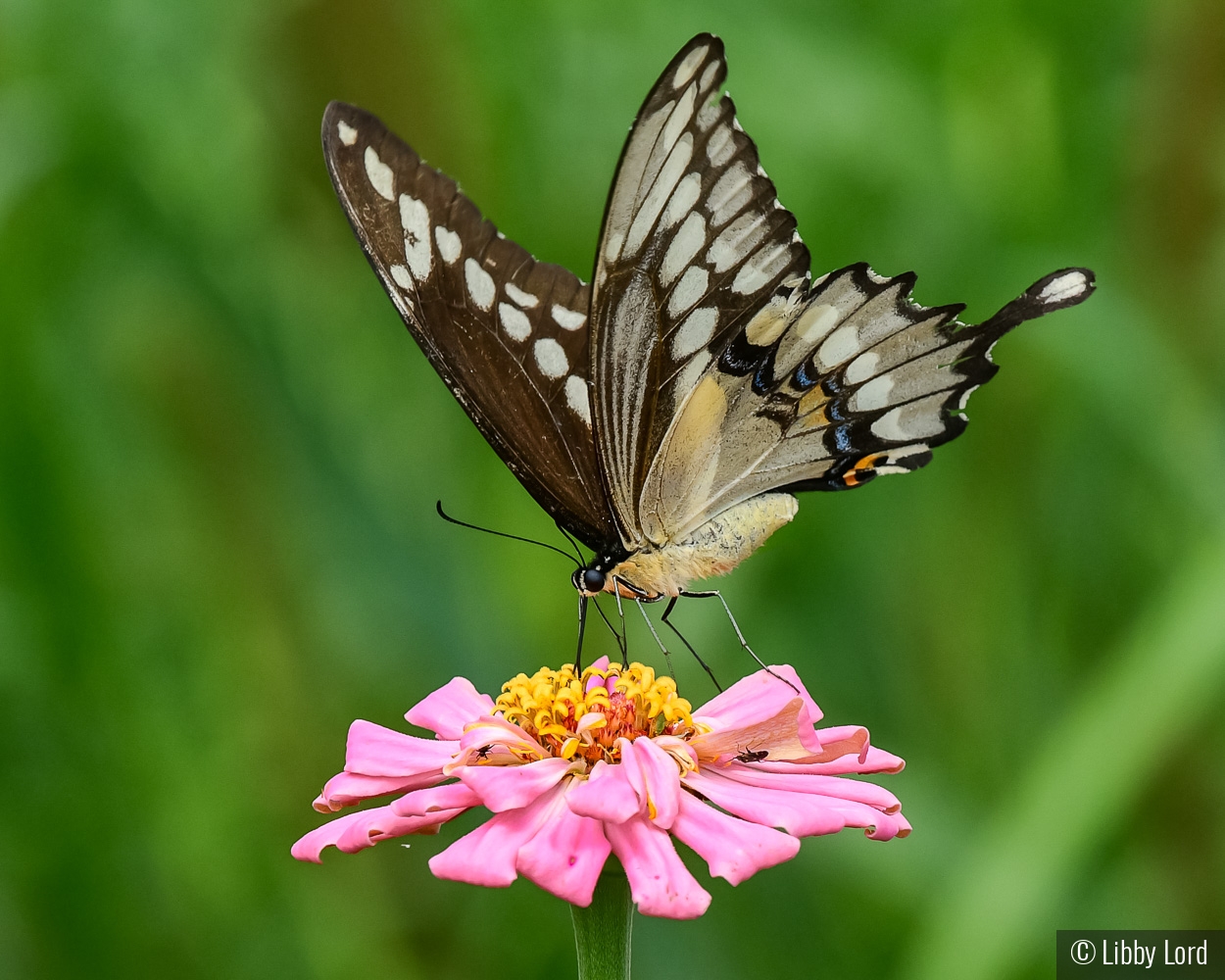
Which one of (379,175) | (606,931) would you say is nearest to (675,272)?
(379,175)

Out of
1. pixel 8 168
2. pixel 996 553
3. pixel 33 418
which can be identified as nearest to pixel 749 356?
pixel 996 553

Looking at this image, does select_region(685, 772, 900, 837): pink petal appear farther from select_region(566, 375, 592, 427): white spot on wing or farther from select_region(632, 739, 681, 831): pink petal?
select_region(566, 375, 592, 427): white spot on wing

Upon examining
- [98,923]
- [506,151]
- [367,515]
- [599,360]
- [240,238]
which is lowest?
[98,923]

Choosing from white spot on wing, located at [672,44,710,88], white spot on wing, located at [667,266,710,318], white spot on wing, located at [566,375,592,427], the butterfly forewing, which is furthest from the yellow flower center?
white spot on wing, located at [672,44,710,88]

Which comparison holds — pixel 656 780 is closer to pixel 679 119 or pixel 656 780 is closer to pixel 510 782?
pixel 510 782

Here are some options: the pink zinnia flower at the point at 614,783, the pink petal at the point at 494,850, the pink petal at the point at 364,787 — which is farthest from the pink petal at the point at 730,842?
the pink petal at the point at 364,787

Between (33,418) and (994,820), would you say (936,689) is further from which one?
(33,418)

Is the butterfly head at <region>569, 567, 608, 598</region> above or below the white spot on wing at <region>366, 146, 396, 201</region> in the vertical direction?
below
